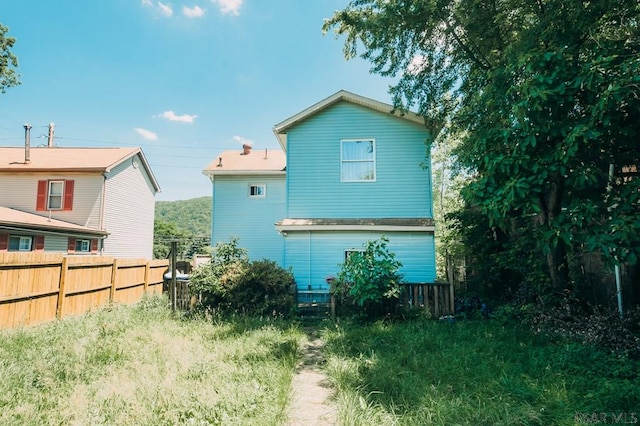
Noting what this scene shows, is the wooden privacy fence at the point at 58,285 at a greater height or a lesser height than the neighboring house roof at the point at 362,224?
lesser

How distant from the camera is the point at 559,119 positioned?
5.06m

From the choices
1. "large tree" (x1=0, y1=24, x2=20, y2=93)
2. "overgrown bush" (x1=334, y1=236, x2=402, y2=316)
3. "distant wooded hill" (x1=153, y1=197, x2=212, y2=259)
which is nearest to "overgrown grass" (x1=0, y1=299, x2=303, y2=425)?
"overgrown bush" (x1=334, y1=236, x2=402, y2=316)

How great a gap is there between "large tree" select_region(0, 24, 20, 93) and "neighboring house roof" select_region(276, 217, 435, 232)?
1236 cm

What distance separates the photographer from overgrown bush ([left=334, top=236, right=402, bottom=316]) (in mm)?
7047

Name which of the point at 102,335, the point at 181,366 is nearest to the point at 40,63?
the point at 102,335

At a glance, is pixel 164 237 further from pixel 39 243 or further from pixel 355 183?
pixel 355 183

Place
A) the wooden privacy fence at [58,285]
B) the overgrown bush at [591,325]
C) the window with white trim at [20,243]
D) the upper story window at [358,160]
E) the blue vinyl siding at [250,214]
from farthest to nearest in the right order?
the blue vinyl siding at [250,214], the window with white trim at [20,243], the upper story window at [358,160], the wooden privacy fence at [58,285], the overgrown bush at [591,325]

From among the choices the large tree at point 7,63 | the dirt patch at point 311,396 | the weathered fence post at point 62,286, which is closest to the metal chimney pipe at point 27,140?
the large tree at point 7,63

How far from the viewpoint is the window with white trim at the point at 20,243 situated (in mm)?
12641

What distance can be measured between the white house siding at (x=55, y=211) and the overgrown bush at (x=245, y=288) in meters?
12.3

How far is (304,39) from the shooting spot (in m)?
11.0

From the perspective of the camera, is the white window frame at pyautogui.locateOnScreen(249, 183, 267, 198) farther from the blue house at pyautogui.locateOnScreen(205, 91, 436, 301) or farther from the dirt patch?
the dirt patch

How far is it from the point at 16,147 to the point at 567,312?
29.3 metres

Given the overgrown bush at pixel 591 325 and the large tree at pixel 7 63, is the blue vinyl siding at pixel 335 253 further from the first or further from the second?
the large tree at pixel 7 63
